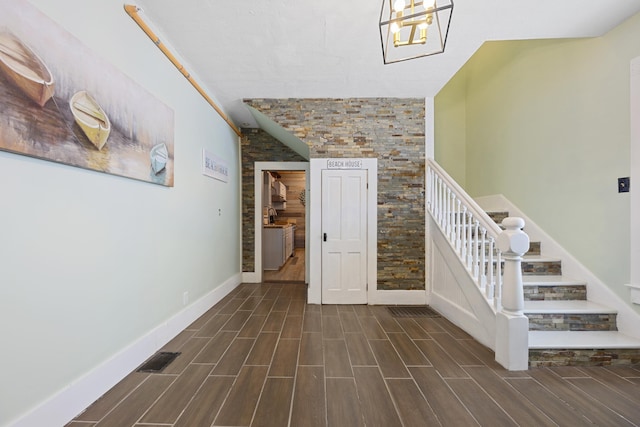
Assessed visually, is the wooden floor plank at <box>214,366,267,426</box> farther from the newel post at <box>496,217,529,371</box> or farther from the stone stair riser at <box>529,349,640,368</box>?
the stone stair riser at <box>529,349,640,368</box>

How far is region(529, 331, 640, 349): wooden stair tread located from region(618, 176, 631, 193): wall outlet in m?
1.25

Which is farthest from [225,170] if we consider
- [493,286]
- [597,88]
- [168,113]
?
[597,88]

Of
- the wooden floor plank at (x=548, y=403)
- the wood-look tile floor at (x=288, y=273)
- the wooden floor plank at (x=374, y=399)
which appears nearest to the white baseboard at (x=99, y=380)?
the wooden floor plank at (x=374, y=399)

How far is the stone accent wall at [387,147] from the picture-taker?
3.94 meters

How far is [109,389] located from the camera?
1854 millimetres

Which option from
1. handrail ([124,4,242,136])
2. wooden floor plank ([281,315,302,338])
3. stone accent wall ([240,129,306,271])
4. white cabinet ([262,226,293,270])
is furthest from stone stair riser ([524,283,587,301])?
white cabinet ([262,226,293,270])

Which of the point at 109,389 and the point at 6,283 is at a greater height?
the point at 6,283

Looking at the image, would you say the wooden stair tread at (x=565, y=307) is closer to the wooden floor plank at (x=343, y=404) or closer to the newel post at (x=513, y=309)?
the newel post at (x=513, y=309)

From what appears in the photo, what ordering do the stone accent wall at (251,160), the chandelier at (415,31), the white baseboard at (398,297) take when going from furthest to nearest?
the stone accent wall at (251,160)
the white baseboard at (398,297)
the chandelier at (415,31)

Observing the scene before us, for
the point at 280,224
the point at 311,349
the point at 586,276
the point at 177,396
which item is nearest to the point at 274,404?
the point at 177,396

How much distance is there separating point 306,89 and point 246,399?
3.45 metres

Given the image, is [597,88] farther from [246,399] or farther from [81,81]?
[81,81]

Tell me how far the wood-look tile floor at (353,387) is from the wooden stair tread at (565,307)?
0.46 m

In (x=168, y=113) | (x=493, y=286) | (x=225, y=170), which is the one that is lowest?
(x=493, y=286)
